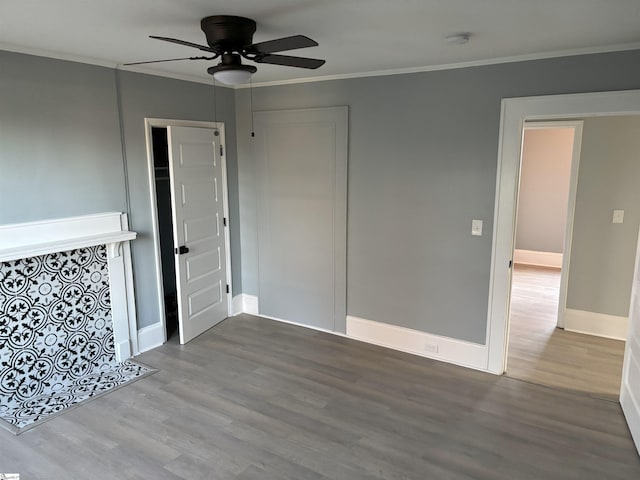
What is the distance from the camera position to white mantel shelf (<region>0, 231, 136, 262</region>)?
9.70ft

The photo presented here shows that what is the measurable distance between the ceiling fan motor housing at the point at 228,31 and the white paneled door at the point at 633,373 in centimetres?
290

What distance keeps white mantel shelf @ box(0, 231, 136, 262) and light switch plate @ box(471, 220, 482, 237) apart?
2.82 meters

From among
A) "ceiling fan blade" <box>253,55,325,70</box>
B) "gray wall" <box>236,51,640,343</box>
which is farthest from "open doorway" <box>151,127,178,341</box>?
"ceiling fan blade" <box>253,55,325,70</box>

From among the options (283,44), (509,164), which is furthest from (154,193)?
(509,164)

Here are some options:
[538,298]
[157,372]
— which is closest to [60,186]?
[157,372]

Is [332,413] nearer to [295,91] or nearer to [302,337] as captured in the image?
[302,337]

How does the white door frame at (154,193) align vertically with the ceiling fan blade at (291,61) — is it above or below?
below

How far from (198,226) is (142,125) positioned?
1.07 meters

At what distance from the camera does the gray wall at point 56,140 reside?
3.03 metres

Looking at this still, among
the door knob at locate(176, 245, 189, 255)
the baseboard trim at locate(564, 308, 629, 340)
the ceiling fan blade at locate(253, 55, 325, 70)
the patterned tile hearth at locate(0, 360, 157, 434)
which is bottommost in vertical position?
the patterned tile hearth at locate(0, 360, 157, 434)

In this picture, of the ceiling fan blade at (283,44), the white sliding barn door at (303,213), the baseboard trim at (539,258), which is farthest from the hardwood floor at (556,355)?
the ceiling fan blade at (283,44)

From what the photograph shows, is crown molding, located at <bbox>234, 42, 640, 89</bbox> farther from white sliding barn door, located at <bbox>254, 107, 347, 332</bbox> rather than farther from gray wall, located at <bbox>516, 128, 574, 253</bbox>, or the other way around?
gray wall, located at <bbox>516, 128, 574, 253</bbox>

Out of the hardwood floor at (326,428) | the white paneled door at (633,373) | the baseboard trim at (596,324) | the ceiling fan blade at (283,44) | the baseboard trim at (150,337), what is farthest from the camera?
the baseboard trim at (596,324)

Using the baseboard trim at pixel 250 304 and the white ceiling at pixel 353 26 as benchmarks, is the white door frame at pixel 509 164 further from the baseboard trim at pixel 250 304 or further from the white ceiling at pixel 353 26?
the baseboard trim at pixel 250 304
